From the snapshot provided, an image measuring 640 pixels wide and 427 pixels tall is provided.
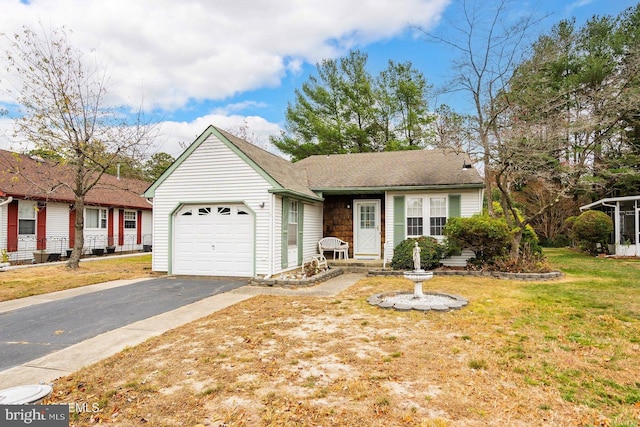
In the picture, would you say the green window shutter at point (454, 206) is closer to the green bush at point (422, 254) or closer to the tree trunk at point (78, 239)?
the green bush at point (422, 254)

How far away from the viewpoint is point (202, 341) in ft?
17.3

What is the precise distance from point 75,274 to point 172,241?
3.57 metres

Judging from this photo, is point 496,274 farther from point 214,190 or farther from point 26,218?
point 26,218

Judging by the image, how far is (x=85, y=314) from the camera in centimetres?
711

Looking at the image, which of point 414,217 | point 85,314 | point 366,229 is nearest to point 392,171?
point 414,217

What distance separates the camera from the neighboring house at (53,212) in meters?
15.9

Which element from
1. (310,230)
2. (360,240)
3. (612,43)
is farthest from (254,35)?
(612,43)

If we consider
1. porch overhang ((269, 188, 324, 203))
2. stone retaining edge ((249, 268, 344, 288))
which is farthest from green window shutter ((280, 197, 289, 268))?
stone retaining edge ((249, 268, 344, 288))

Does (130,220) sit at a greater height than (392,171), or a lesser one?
lesser

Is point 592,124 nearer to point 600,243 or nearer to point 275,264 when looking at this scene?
point 600,243

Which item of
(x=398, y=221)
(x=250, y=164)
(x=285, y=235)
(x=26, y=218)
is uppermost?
(x=250, y=164)

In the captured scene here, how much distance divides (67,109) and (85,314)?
9820mm

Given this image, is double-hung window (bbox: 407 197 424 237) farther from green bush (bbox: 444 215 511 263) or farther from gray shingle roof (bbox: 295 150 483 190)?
green bush (bbox: 444 215 511 263)

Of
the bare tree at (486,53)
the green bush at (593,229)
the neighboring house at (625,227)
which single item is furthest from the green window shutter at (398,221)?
the neighboring house at (625,227)
